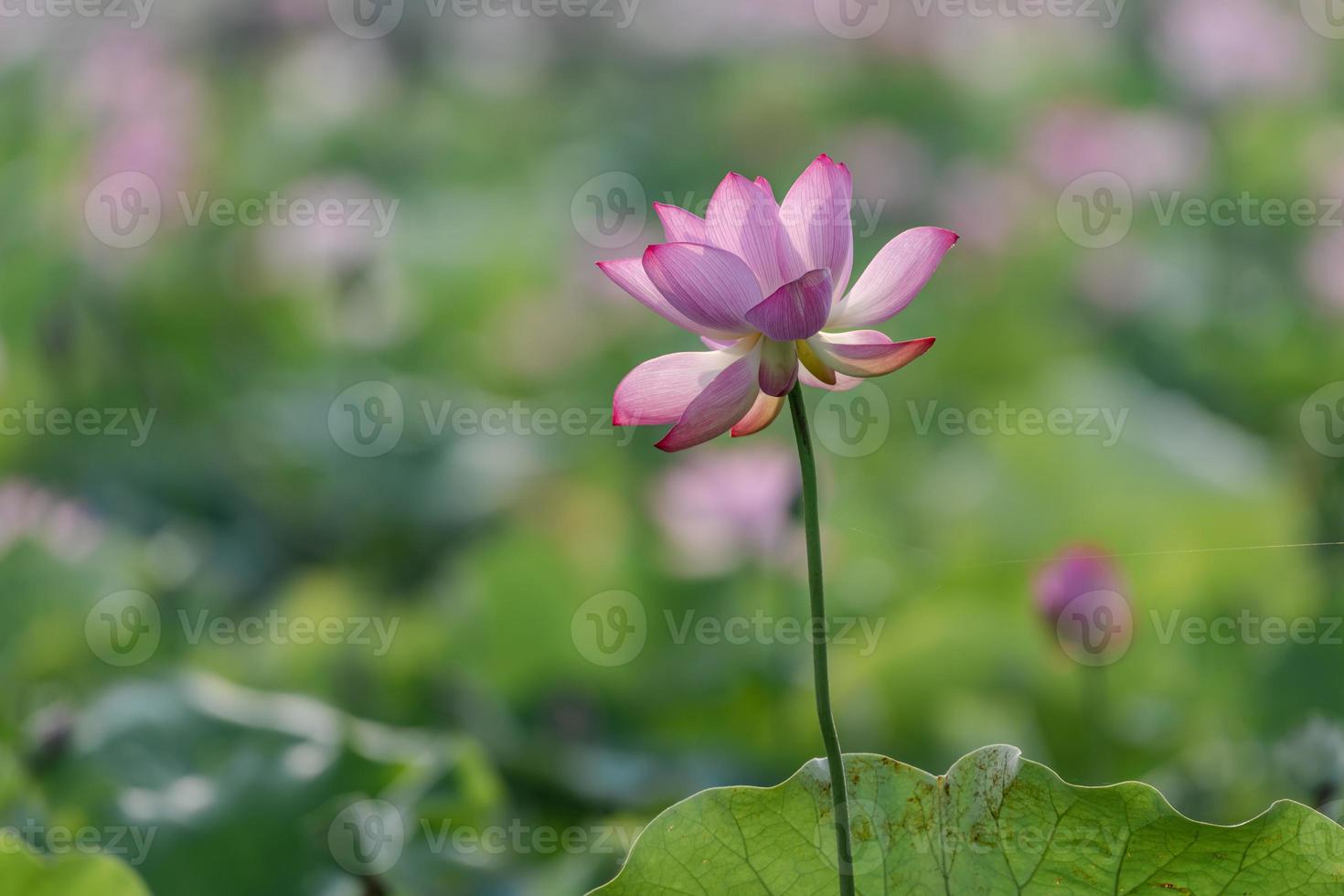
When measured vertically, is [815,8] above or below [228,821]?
above

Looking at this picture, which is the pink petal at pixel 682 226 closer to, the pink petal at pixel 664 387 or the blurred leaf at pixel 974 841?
the pink petal at pixel 664 387

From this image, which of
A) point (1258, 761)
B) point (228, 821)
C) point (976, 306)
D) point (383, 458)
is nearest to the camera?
point (228, 821)

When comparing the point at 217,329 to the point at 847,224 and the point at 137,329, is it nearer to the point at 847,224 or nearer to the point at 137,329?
the point at 137,329

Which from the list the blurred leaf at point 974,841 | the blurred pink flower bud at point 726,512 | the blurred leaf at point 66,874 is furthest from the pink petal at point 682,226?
the blurred pink flower bud at point 726,512

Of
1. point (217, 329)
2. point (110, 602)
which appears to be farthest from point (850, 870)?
point (217, 329)

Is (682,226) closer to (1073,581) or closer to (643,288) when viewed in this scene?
(643,288)

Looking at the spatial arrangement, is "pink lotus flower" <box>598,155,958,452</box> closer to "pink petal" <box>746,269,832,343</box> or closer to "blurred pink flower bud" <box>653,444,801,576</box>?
"pink petal" <box>746,269,832,343</box>
